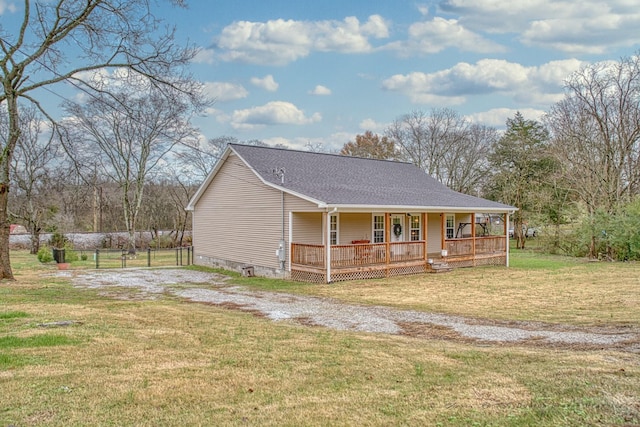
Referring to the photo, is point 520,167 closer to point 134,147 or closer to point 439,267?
point 439,267

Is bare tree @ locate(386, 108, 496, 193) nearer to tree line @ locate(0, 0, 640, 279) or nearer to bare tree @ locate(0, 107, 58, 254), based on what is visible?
tree line @ locate(0, 0, 640, 279)

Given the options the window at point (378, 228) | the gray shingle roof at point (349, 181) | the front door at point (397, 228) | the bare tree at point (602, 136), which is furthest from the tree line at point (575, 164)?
the window at point (378, 228)

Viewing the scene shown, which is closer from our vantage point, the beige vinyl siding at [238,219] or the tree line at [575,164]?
the beige vinyl siding at [238,219]

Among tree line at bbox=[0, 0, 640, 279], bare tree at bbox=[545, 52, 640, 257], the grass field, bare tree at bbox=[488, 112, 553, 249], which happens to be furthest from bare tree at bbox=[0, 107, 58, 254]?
bare tree at bbox=[488, 112, 553, 249]

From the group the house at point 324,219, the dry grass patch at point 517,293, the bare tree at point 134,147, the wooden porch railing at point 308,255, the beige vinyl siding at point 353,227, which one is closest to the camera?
the dry grass patch at point 517,293

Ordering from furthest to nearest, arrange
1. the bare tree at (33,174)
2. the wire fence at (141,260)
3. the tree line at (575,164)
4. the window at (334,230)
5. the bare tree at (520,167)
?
the bare tree at (520,167) < the bare tree at (33,174) < the tree line at (575,164) < the wire fence at (141,260) < the window at (334,230)

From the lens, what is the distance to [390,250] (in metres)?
17.2

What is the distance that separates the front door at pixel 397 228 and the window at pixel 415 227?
567 mm

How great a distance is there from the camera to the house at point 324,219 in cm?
1579

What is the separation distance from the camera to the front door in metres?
20.0

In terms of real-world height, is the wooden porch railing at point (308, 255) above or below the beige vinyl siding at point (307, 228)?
below

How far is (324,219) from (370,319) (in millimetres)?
7727

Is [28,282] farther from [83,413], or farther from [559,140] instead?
[559,140]

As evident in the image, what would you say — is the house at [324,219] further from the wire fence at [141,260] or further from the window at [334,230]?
the wire fence at [141,260]
